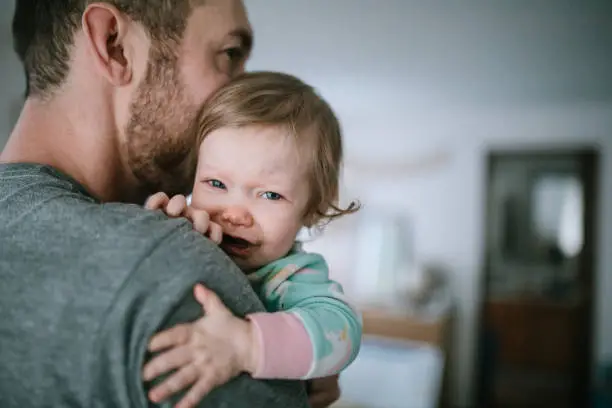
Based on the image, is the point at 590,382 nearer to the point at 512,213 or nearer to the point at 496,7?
the point at 512,213

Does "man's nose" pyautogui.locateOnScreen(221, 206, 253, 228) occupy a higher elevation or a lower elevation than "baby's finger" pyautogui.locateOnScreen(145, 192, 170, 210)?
lower

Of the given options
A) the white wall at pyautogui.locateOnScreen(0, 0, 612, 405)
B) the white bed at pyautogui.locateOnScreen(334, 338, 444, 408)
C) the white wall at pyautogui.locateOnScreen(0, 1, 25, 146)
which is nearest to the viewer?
the white wall at pyautogui.locateOnScreen(0, 1, 25, 146)

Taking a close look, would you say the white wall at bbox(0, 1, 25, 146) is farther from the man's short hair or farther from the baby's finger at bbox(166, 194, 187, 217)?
the baby's finger at bbox(166, 194, 187, 217)

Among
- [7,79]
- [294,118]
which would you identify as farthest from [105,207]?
[7,79]

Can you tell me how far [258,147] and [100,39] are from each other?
0.89 feet

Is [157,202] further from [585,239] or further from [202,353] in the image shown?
[585,239]

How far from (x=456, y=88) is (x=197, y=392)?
3642 millimetres

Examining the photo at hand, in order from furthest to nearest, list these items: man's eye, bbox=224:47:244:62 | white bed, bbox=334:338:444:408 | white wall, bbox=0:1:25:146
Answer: white bed, bbox=334:338:444:408 < white wall, bbox=0:1:25:146 < man's eye, bbox=224:47:244:62

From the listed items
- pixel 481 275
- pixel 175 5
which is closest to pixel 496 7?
pixel 175 5

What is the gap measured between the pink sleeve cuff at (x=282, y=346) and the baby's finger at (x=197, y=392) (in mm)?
57

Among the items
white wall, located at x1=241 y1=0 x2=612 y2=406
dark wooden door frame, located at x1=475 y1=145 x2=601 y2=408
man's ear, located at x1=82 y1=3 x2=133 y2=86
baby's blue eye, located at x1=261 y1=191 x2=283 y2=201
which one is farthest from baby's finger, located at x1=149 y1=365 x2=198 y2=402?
dark wooden door frame, located at x1=475 y1=145 x2=601 y2=408

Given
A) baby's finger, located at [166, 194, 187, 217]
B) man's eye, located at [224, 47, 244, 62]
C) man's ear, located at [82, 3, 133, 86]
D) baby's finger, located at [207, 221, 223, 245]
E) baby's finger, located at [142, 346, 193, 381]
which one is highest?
man's eye, located at [224, 47, 244, 62]

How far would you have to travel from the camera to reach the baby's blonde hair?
0.74m

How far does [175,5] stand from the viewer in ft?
2.43
